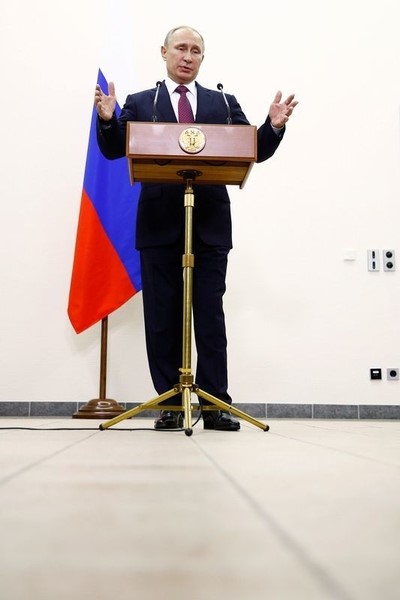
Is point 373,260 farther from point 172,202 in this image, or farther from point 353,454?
point 353,454

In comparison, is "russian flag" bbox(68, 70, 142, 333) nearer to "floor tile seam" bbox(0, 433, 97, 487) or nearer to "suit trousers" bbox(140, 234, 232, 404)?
"suit trousers" bbox(140, 234, 232, 404)

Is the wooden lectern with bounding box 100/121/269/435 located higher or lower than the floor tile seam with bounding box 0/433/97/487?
higher

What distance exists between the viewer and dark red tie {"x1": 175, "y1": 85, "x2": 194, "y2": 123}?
2.14m

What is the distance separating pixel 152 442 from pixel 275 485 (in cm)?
69

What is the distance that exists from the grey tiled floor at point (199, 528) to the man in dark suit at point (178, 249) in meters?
0.97

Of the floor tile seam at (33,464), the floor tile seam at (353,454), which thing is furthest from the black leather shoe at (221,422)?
the floor tile seam at (33,464)

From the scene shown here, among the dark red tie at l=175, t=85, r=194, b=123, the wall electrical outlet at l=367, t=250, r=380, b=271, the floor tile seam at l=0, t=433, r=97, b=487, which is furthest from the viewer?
the wall electrical outlet at l=367, t=250, r=380, b=271

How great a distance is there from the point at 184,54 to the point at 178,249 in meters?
0.70

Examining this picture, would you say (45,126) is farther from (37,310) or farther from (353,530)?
(353,530)

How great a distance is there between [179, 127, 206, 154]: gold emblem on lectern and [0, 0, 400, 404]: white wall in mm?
1692

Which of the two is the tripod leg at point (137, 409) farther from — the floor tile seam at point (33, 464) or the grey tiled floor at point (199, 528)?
the grey tiled floor at point (199, 528)

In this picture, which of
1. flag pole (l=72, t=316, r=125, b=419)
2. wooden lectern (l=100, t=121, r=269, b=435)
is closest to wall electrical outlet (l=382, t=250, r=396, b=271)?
flag pole (l=72, t=316, r=125, b=419)

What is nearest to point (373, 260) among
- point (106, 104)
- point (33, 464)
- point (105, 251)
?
point (105, 251)

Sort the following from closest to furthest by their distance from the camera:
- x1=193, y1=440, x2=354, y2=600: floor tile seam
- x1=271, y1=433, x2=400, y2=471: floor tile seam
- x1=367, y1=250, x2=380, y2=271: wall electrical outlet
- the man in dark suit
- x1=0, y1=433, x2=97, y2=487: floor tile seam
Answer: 1. x1=193, y1=440, x2=354, y2=600: floor tile seam
2. x1=0, y1=433, x2=97, y2=487: floor tile seam
3. x1=271, y1=433, x2=400, y2=471: floor tile seam
4. the man in dark suit
5. x1=367, y1=250, x2=380, y2=271: wall electrical outlet
